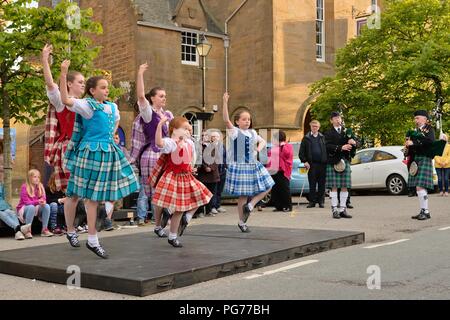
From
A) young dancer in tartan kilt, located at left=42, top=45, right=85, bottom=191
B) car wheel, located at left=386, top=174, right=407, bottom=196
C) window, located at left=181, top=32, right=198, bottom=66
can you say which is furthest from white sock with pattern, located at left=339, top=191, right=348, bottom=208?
window, located at left=181, top=32, right=198, bottom=66

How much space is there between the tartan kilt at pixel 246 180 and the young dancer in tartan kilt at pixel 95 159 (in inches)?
85.6

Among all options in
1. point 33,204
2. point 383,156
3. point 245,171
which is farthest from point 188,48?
point 245,171

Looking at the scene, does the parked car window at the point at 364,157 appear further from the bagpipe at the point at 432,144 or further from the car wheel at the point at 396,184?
the bagpipe at the point at 432,144

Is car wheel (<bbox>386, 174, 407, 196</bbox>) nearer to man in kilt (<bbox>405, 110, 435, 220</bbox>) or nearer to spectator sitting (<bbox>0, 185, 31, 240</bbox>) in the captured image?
man in kilt (<bbox>405, 110, 435, 220</bbox>)

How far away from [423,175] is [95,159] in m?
6.97

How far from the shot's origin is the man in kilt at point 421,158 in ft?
35.3

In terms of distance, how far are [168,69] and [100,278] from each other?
23.2m

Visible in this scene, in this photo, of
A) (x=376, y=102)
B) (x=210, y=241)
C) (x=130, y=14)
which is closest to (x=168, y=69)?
(x=130, y=14)

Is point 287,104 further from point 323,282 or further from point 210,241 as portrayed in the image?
point 323,282

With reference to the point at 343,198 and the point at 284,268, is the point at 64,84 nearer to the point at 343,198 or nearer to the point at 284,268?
the point at 284,268

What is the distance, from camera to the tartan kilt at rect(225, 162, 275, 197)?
8.16m

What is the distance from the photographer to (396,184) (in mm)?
18609

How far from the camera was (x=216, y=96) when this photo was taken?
29672mm

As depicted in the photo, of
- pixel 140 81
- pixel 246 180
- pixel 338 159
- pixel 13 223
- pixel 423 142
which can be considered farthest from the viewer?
pixel 338 159
